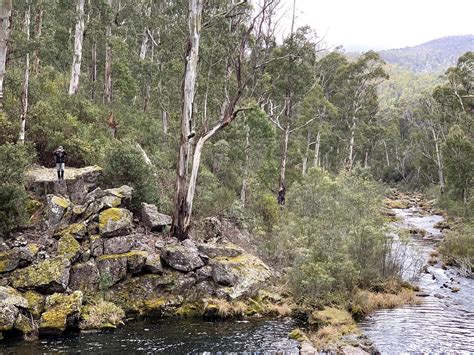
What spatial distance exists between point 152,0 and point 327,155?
29.6 m

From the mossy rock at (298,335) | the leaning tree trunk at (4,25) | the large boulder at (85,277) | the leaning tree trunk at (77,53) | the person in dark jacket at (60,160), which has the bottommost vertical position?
the mossy rock at (298,335)

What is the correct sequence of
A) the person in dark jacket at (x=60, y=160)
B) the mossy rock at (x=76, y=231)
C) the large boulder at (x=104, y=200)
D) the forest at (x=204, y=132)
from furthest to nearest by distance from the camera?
the forest at (x=204, y=132), the person in dark jacket at (x=60, y=160), the large boulder at (x=104, y=200), the mossy rock at (x=76, y=231)

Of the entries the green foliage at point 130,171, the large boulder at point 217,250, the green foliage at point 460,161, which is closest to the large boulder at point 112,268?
the large boulder at point 217,250

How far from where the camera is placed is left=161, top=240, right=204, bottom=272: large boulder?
48.4 feet

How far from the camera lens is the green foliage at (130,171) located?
1709cm

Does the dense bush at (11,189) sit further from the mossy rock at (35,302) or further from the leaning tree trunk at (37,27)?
the leaning tree trunk at (37,27)

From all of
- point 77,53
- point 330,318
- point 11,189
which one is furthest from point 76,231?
point 77,53

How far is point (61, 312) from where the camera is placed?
39.2ft

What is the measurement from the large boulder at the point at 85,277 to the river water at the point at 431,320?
7.63 meters

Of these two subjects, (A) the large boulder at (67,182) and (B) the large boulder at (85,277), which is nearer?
(B) the large boulder at (85,277)

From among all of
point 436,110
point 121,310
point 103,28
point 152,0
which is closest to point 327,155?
point 436,110

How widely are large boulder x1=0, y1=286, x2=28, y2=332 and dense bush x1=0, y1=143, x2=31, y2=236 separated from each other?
2.19 metres

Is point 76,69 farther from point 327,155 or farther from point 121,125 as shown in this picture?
point 327,155

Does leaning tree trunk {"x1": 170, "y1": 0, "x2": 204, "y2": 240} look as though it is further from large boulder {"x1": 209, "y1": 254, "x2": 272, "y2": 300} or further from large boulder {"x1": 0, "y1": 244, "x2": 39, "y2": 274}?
large boulder {"x1": 0, "y1": 244, "x2": 39, "y2": 274}
